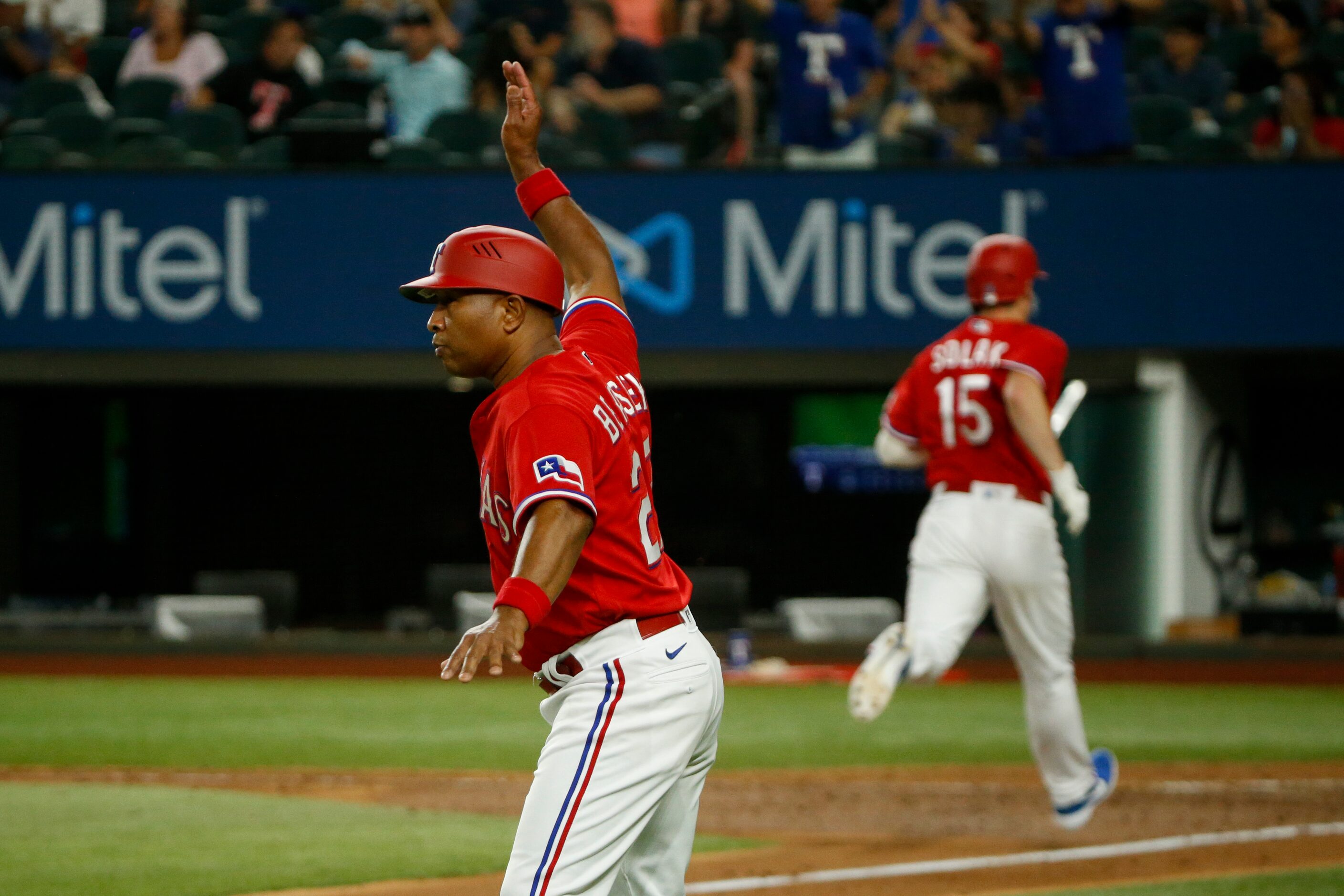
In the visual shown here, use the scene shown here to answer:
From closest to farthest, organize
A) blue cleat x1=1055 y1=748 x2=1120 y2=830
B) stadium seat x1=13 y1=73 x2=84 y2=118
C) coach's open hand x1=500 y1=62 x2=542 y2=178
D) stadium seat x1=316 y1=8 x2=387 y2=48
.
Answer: coach's open hand x1=500 y1=62 x2=542 y2=178
blue cleat x1=1055 y1=748 x2=1120 y2=830
stadium seat x1=13 y1=73 x2=84 y2=118
stadium seat x1=316 y1=8 x2=387 y2=48

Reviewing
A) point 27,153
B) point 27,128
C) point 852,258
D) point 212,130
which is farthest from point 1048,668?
point 27,128

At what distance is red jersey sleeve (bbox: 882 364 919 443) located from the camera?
668 centimetres

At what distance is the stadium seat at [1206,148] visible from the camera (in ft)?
44.8

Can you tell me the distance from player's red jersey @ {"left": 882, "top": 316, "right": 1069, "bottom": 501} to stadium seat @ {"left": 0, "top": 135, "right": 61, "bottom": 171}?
381 inches

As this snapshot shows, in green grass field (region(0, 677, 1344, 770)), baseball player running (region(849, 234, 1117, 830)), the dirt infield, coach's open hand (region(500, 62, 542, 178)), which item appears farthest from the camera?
green grass field (region(0, 677, 1344, 770))

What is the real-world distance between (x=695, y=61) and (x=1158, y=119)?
3.70 metres

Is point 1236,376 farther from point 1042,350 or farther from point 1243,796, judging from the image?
point 1042,350

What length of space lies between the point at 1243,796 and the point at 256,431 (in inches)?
454

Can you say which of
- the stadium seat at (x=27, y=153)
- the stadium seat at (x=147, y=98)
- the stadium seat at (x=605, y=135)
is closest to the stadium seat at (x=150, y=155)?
the stadium seat at (x=147, y=98)

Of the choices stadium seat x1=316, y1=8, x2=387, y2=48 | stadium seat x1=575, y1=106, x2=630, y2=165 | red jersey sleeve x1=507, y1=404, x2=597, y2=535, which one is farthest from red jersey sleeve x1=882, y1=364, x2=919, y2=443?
stadium seat x1=316, y1=8, x2=387, y2=48

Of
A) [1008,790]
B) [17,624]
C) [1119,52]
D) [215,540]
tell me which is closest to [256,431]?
[215,540]

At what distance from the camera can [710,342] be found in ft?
46.0

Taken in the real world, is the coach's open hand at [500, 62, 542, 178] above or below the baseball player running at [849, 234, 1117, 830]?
above

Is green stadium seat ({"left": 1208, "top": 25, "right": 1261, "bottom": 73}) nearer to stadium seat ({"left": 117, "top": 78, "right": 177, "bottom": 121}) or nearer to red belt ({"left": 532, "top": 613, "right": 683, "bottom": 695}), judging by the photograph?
stadium seat ({"left": 117, "top": 78, "right": 177, "bottom": 121})
